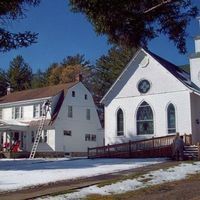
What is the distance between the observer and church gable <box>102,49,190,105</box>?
3503 cm

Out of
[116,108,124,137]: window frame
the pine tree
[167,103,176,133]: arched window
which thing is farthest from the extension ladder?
the pine tree

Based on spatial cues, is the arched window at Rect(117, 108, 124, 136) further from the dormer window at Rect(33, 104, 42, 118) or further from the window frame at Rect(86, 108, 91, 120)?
the window frame at Rect(86, 108, 91, 120)

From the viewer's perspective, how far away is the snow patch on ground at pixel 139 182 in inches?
562

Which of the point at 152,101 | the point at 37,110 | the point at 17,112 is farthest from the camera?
the point at 17,112

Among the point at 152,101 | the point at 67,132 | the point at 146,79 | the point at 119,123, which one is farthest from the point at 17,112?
the point at 152,101

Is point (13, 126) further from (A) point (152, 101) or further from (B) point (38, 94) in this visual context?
(A) point (152, 101)

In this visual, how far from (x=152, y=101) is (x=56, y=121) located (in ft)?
44.0

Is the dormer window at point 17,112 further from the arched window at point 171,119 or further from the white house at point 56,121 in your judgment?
the arched window at point 171,119

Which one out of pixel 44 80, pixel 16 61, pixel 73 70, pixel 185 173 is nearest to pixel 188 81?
pixel 185 173

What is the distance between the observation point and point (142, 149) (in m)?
31.8

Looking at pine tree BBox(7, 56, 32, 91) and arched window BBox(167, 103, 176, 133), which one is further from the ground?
pine tree BBox(7, 56, 32, 91)

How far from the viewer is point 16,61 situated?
9006 cm

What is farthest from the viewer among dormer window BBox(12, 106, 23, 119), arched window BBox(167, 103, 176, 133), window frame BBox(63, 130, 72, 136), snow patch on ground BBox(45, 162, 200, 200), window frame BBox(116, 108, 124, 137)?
dormer window BBox(12, 106, 23, 119)

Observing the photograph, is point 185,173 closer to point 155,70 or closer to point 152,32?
point 152,32
